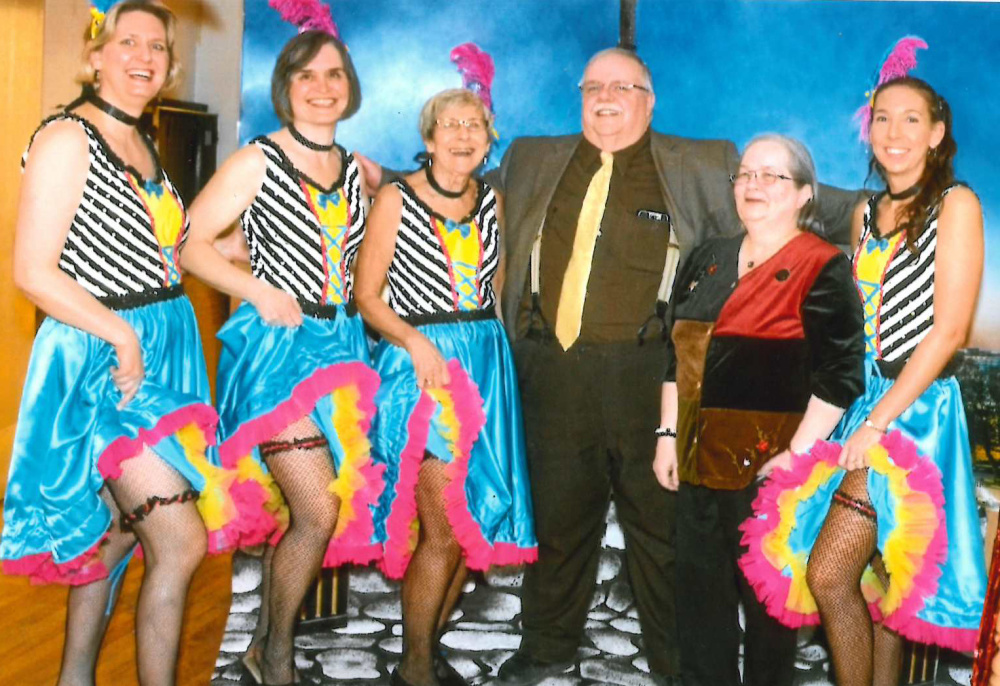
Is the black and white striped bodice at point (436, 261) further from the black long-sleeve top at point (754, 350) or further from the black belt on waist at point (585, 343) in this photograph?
the black long-sleeve top at point (754, 350)

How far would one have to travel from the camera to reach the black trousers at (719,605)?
2.74 m

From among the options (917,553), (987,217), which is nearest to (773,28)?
(987,217)

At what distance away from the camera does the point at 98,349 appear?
8.01 ft

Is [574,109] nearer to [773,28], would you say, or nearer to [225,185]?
[773,28]

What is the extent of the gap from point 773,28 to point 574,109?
1.80 feet

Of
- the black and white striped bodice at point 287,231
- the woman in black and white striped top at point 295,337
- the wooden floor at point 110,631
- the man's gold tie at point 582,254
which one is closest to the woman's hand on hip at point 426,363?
the woman in black and white striped top at point 295,337

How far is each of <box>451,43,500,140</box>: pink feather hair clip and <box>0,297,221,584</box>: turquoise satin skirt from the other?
1.13m

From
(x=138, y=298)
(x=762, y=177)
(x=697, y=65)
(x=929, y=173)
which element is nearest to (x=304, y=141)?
(x=138, y=298)

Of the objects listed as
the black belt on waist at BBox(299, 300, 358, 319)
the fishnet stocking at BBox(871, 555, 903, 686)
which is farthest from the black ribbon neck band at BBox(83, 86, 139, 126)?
the fishnet stocking at BBox(871, 555, 903, 686)

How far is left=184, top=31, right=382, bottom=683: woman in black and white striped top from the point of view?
2693 millimetres

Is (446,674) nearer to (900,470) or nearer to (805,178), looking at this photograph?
(900,470)

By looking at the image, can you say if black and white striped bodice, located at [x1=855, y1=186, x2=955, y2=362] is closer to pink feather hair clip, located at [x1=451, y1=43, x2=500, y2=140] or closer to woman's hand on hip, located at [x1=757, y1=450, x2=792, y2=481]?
woman's hand on hip, located at [x1=757, y1=450, x2=792, y2=481]

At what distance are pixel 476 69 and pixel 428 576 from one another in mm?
1336

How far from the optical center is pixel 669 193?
2.91m
